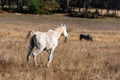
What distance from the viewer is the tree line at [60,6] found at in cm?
11106

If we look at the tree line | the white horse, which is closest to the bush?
the tree line

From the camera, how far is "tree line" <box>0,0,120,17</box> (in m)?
111

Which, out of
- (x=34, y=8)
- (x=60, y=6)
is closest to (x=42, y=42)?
(x=34, y=8)

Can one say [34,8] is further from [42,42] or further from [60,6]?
[42,42]

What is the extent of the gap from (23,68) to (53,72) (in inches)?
33.0

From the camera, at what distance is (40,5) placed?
116 m

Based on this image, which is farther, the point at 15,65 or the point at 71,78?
the point at 15,65

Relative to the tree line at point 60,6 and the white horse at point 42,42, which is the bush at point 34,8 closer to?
the tree line at point 60,6

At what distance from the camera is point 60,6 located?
126 m

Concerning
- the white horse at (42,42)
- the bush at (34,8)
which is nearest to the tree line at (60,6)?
the bush at (34,8)

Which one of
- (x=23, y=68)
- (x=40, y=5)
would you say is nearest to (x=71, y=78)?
(x=23, y=68)

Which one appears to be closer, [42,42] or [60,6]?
[42,42]

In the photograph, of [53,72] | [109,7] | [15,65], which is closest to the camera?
[53,72]

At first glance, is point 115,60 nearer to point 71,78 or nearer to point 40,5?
point 71,78
